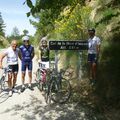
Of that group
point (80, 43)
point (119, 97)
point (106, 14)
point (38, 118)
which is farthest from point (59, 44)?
point (106, 14)

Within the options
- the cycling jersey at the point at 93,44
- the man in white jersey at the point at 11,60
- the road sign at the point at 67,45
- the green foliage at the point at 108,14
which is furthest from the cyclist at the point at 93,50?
the green foliage at the point at 108,14

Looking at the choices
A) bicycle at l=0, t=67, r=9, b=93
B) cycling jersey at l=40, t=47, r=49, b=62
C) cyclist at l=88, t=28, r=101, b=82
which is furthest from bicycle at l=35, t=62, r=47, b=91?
cyclist at l=88, t=28, r=101, b=82

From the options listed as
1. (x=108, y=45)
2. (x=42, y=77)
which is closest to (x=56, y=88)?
(x=42, y=77)

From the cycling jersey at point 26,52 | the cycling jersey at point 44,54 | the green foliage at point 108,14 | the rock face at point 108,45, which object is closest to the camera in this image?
the rock face at point 108,45

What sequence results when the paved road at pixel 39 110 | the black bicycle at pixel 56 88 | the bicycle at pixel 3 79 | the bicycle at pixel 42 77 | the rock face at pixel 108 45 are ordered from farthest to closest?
the bicycle at pixel 3 79 → the bicycle at pixel 42 77 → the rock face at pixel 108 45 → the black bicycle at pixel 56 88 → the paved road at pixel 39 110

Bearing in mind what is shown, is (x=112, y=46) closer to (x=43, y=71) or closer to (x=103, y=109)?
(x=43, y=71)

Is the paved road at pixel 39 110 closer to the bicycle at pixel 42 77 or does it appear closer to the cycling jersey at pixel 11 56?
the bicycle at pixel 42 77

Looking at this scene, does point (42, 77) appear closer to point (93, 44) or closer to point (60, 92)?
point (60, 92)

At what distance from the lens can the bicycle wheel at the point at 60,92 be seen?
38.0 feet

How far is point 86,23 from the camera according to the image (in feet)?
62.4

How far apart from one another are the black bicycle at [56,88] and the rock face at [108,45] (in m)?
1.11

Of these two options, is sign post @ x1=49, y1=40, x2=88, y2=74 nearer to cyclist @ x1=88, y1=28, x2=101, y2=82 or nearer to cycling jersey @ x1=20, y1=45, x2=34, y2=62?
cyclist @ x1=88, y1=28, x2=101, y2=82

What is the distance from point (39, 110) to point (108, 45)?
5242mm

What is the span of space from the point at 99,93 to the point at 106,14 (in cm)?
725
